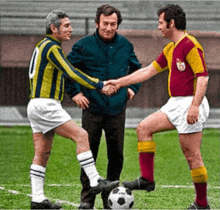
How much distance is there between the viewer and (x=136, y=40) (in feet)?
50.6

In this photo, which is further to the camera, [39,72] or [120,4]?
[120,4]

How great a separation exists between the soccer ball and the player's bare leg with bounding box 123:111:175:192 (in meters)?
0.06

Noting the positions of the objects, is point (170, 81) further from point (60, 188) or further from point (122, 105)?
point (60, 188)

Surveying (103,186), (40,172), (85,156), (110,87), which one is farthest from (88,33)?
(103,186)

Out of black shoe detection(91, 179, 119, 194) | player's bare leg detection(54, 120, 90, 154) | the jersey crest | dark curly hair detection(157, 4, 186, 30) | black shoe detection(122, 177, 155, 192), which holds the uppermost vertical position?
dark curly hair detection(157, 4, 186, 30)

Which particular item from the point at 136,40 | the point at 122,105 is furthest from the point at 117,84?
the point at 136,40

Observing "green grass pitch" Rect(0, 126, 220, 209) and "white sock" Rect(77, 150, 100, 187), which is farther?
"green grass pitch" Rect(0, 126, 220, 209)

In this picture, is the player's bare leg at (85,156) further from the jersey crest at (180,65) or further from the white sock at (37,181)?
the jersey crest at (180,65)

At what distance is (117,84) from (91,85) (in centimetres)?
35

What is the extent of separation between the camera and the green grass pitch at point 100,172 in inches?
214

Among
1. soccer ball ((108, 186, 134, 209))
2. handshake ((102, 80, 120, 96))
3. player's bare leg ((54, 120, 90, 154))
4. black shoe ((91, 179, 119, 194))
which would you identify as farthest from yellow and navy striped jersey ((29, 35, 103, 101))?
soccer ball ((108, 186, 134, 209))

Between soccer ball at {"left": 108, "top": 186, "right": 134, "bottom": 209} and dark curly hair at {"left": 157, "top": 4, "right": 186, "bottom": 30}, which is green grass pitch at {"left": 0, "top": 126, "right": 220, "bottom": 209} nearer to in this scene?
soccer ball at {"left": 108, "top": 186, "right": 134, "bottom": 209}

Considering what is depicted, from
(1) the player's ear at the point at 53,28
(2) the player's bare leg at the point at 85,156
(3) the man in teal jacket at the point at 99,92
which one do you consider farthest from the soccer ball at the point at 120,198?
(1) the player's ear at the point at 53,28

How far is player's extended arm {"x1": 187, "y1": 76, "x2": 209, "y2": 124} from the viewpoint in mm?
4121
